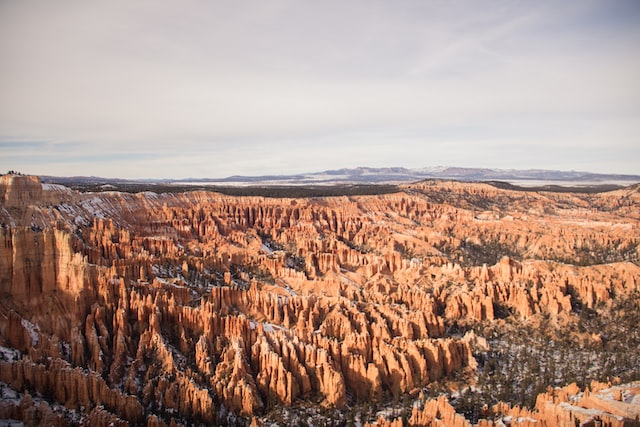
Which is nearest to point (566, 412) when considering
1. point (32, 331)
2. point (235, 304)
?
point (235, 304)

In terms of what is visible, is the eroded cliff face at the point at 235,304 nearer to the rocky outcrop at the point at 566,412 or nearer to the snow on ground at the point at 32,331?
the snow on ground at the point at 32,331

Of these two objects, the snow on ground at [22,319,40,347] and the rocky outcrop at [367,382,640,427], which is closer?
the rocky outcrop at [367,382,640,427]

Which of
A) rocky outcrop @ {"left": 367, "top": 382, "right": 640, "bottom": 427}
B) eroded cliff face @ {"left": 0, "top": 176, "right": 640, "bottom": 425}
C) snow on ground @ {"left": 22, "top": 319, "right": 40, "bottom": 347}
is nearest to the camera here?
rocky outcrop @ {"left": 367, "top": 382, "right": 640, "bottom": 427}

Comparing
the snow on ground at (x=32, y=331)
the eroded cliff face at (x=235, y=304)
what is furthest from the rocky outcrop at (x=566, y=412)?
the snow on ground at (x=32, y=331)

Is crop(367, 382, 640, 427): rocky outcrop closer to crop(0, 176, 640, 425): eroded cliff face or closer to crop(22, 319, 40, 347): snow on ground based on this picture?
crop(0, 176, 640, 425): eroded cliff face

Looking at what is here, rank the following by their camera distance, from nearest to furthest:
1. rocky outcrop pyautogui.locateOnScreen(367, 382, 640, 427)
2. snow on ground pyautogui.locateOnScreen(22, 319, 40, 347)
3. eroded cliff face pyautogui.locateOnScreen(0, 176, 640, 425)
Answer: rocky outcrop pyautogui.locateOnScreen(367, 382, 640, 427), eroded cliff face pyautogui.locateOnScreen(0, 176, 640, 425), snow on ground pyautogui.locateOnScreen(22, 319, 40, 347)

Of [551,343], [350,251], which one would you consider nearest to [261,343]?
[551,343]

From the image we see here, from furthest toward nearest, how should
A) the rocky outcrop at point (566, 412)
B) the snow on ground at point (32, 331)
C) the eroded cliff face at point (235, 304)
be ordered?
the snow on ground at point (32, 331), the eroded cliff face at point (235, 304), the rocky outcrop at point (566, 412)

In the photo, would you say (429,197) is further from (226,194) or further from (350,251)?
(350,251)

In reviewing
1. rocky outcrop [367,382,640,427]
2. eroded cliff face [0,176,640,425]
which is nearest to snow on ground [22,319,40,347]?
eroded cliff face [0,176,640,425]
